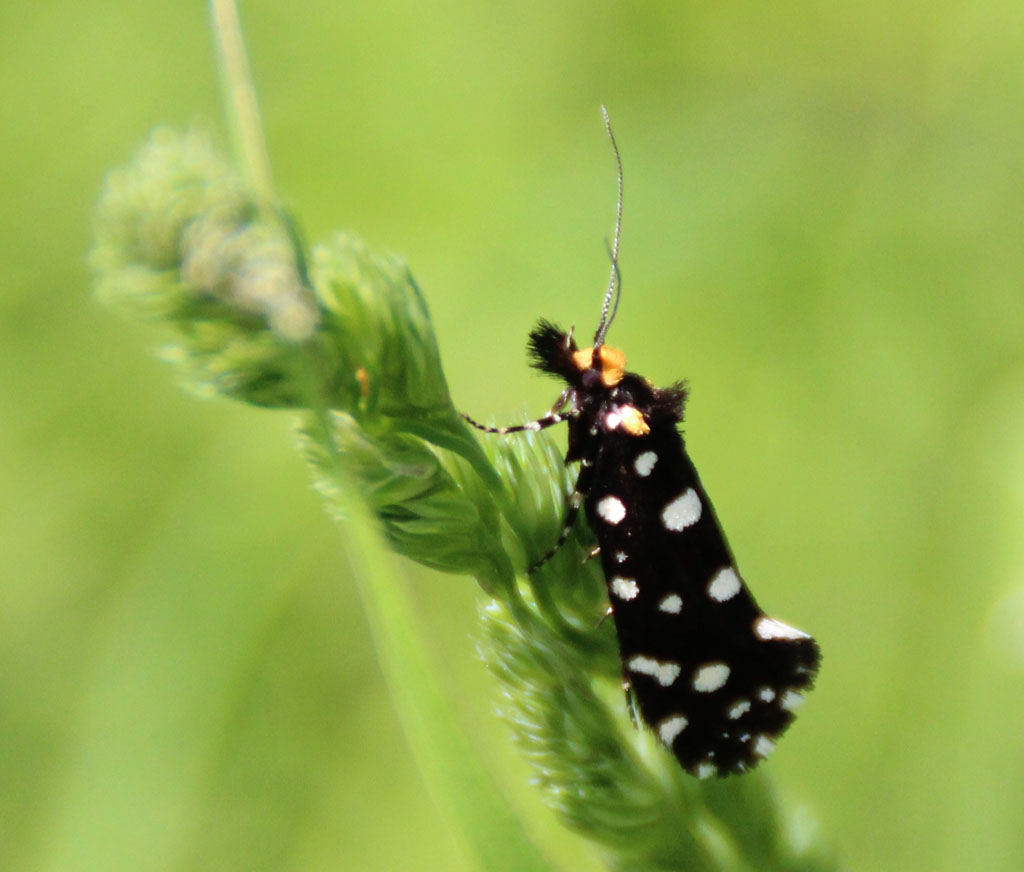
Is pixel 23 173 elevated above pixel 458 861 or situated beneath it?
elevated above

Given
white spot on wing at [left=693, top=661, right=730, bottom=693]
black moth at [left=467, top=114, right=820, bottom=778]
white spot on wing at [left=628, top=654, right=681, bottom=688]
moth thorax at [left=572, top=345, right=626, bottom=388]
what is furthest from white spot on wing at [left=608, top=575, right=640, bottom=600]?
moth thorax at [left=572, top=345, right=626, bottom=388]

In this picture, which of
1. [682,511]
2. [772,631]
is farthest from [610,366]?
[772,631]

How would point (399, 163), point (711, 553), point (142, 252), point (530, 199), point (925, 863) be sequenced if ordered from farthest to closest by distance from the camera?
point (399, 163) → point (530, 199) → point (925, 863) → point (711, 553) → point (142, 252)

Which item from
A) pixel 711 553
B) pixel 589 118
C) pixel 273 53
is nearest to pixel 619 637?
pixel 711 553

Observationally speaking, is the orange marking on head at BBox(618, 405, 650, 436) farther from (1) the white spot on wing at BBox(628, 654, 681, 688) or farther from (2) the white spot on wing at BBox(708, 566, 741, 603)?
(1) the white spot on wing at BBox(628, 654, 681, 688)

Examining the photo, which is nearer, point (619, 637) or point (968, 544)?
point (619, 637)

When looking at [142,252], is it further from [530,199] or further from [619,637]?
[530,199]

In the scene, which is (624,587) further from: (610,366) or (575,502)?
(610,366)

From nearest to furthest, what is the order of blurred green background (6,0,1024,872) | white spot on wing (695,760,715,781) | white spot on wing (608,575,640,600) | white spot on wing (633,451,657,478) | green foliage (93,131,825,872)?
1. green foliage (93,131,825,872)
2. white spot on wing (695,760,715,781)
3. white spot on wing (608,575,640,600)
4. white spot on wing (633,451,657,478)
5. blurred green background (6,0,1024,872)
